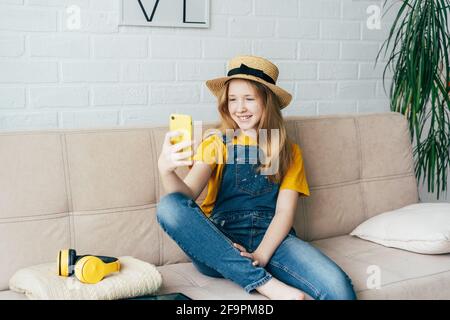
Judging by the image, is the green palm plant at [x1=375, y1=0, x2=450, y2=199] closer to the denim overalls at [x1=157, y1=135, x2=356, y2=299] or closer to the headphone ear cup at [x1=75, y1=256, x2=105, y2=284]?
the denim overalls at [x1=157, y1=135, x2=356, y2=299]

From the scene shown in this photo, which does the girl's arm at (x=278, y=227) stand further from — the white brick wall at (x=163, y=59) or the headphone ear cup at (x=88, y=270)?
the white brick wall at (x=163, y=59)

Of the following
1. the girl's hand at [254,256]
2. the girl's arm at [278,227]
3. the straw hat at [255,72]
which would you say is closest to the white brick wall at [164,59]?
the straw hat at [255,72]

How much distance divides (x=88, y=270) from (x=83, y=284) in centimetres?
4

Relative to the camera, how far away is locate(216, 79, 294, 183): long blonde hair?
207cm

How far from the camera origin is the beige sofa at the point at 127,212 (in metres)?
1.84

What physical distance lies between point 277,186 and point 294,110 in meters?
0.83

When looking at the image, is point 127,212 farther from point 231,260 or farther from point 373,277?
point 373,277

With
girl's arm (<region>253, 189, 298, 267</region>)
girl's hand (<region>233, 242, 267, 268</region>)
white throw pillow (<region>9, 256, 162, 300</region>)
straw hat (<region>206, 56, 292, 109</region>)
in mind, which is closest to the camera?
white throw pillow (<region>9, 256, 162, 300</region>)

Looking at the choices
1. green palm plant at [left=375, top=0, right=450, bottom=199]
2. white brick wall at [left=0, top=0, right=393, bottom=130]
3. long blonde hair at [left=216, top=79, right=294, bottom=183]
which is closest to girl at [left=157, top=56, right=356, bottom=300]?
long blonde hair at [left=216, top=79, right=294, bottom=183]

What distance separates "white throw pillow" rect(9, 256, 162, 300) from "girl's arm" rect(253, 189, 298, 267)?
347 mm

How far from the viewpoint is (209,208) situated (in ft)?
6.92
